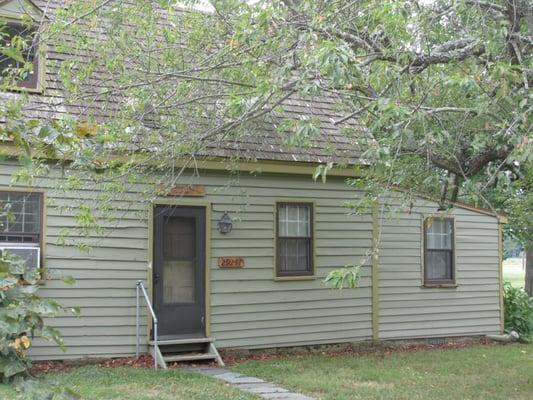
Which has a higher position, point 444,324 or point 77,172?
point 77,172

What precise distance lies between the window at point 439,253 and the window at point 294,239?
2791 millimetres

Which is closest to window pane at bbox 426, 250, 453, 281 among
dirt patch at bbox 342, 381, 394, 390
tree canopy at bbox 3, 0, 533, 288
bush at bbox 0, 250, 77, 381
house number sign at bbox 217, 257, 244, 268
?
tree canopy at bbox 3, 0, 533, 288

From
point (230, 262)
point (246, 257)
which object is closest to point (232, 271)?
A: point (230, 262)

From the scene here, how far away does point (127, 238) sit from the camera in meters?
10.2

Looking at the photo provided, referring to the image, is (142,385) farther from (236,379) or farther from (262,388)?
(262,388)

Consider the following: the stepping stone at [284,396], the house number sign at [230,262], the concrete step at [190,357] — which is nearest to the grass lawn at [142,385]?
the stepping stone at [284,396]

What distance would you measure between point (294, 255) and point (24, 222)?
4.50 metres

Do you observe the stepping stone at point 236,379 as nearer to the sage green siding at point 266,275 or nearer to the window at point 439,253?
the sage green siding at point 266,275

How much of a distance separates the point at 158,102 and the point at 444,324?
7.79m

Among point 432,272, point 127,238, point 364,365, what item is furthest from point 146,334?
point 432,272

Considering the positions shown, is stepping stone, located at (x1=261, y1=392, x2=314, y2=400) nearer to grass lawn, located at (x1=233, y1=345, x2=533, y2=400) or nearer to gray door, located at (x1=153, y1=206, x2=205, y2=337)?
grass lawn, located at (x1=233, y1=345, x2=533, y2=400)

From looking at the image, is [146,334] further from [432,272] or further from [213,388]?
[432,272]

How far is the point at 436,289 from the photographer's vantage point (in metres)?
13.3

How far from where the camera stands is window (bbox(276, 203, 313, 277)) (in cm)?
1153
